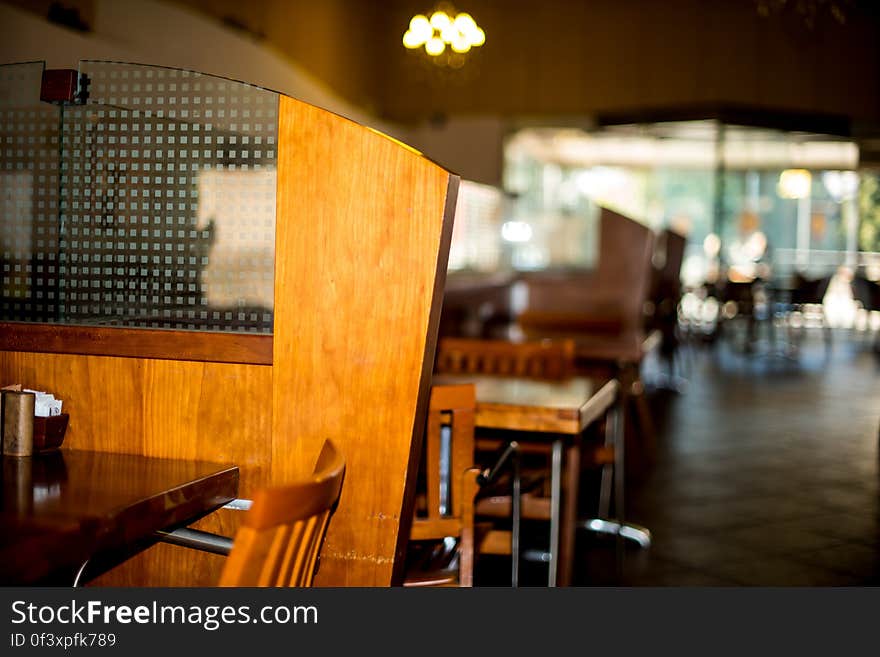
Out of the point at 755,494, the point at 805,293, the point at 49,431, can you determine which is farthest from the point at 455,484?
the point at 805,293

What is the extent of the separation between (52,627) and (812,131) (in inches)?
469

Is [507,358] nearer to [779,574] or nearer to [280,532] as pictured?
[779,574]

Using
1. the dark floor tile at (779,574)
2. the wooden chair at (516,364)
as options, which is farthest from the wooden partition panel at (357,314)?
the dark floor tile at (779,574)

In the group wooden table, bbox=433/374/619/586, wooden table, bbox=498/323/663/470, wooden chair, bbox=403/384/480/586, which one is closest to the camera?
wooden chair, bbox=403/384/480/586

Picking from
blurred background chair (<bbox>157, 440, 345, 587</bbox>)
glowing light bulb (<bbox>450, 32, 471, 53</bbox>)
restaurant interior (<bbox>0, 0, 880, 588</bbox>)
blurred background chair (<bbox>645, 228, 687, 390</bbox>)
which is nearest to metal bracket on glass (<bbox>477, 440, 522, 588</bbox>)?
restaurant interior (<bbox>0, 0, 880, 588</bbox>)

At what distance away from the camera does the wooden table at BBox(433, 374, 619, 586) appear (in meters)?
2.81

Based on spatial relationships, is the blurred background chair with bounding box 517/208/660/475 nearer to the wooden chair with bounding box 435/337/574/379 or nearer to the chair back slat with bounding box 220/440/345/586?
the wooden chair with bounding box 435/337/574/379

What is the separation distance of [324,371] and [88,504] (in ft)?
1.78

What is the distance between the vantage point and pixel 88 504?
59.4 inches

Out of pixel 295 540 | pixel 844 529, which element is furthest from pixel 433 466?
pixel 844 529

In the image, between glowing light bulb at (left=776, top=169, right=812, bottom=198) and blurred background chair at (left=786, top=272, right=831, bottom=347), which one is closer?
blurred background chair at (left=786, top=272, right=831, bottom=347)

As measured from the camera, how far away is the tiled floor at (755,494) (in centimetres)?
364

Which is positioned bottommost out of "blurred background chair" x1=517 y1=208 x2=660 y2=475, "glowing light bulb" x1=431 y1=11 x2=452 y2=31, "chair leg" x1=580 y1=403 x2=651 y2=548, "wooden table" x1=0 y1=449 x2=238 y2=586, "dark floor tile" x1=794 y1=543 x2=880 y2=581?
"dark floor tile" x1=794 y1=543 x2=880 y2=581

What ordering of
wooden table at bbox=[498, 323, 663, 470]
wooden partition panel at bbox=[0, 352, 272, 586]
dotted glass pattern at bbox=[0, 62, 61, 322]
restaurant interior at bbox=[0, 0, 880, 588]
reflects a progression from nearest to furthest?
restaurant interior at bbox=[0, 0, 880, 588], wooden partition panel at bbox=[0, 352, 272, 586], dotted glass pattern at bbox=[0, 62, 61, 322], wooden table at bbox=[498, 323, 663, 470]
